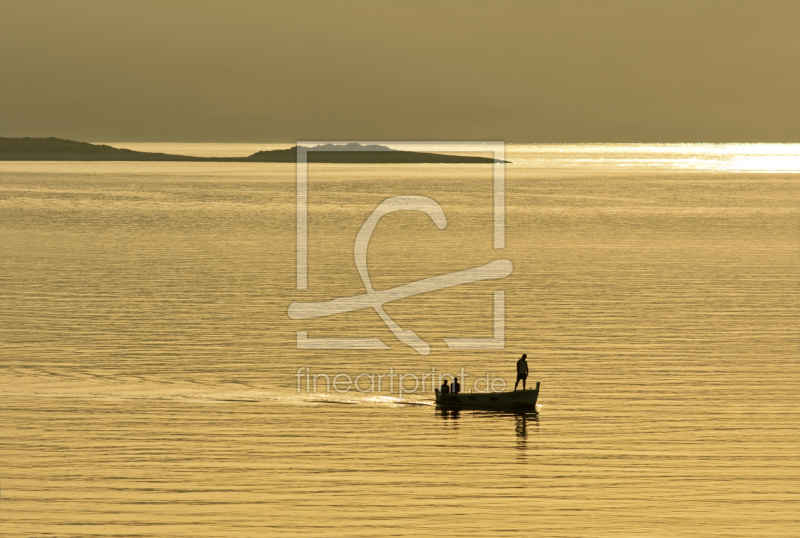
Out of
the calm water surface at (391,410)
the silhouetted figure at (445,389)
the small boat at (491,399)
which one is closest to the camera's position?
the calm water surface at (391,410)

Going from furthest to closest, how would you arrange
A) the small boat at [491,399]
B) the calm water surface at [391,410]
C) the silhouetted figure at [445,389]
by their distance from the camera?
the silhouetted figure at [445,389], the small boat at [491,399], the calm water surface at [391,410]

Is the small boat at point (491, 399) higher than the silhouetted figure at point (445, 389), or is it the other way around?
the silhouetted figure at point (445, 389)

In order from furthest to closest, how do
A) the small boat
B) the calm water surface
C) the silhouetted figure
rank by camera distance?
the silhouetted figure
the small boat
the calm water surface

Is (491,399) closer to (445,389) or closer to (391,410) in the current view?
(445,389)

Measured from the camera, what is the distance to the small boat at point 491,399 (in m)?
46.0

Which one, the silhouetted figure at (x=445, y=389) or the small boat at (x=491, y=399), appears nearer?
the small boat at (x=491, y=399)

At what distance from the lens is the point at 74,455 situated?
38812 millimetres

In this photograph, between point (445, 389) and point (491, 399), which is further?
point (491, 399)

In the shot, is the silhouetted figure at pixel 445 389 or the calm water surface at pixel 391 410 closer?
the calm water surface at pixel 391 410

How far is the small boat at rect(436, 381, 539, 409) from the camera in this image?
4597cm

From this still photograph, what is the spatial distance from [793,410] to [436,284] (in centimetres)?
4513

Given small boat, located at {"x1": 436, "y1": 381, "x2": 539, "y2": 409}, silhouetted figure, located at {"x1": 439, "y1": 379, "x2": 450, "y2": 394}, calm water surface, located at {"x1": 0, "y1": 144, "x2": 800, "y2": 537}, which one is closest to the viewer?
calm water surface, located at {"x1": 0, "y1": 144, "x2": 800, "y2": 537}

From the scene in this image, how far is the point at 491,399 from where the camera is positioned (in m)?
46.7

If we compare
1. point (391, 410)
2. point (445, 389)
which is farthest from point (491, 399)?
point (391, 410)
